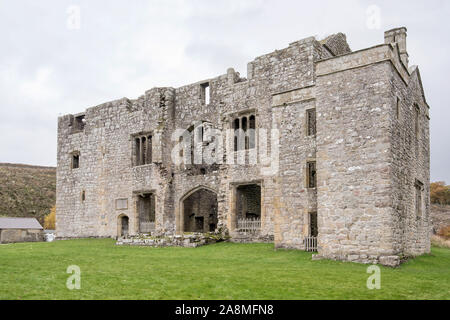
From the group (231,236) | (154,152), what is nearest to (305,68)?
(231,236)

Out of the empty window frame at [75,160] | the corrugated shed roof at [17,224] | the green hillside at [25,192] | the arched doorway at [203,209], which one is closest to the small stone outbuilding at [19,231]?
the corrugated shed roof at [17,224]

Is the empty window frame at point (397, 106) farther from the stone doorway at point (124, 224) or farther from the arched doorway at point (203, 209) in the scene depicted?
the stone doorway at point (124, 224)

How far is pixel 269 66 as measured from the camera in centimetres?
2322

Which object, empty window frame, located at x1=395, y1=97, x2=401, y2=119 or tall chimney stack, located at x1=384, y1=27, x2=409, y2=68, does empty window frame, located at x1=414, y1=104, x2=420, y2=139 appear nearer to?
tall chimney stack, located at x1=384, y1=27, x2=409, y2=68

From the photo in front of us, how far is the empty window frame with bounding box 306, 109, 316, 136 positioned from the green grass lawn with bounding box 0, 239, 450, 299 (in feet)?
15.8

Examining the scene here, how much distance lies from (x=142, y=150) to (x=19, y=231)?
1333cm

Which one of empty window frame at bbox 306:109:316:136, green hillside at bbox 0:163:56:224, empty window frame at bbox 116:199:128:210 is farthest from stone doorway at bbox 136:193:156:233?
green hillside at bbox 0:163:56:224

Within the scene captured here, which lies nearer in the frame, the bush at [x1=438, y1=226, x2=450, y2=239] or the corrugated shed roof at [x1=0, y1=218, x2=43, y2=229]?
the corrugated shed roof at [x1=0, y1=218, x2=43, y2=229]

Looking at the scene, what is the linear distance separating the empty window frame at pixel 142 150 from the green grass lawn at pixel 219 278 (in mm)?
13203

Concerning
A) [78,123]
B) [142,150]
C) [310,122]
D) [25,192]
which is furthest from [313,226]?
[25,192]

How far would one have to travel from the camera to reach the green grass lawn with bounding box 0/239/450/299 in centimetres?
930

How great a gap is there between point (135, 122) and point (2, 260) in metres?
16.1

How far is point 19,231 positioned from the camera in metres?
35.1

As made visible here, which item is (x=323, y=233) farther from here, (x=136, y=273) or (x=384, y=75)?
(x=136, y=273)
